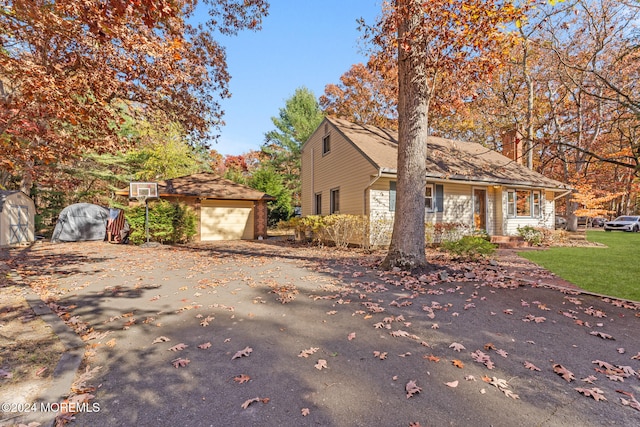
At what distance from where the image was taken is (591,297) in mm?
5293

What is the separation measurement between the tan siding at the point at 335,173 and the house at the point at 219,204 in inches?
104

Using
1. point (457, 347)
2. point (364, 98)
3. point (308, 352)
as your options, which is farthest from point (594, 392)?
point (364, 98)

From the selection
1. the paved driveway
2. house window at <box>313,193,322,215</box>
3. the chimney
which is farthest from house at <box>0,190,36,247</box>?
the chimney

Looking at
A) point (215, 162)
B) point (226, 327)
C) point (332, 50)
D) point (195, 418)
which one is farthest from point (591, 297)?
point (215, 162)

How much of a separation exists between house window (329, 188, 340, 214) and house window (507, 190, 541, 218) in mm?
8479

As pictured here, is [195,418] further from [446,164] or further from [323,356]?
[446,164]

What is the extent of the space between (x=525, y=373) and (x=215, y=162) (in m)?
38.5

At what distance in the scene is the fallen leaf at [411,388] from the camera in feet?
8.23

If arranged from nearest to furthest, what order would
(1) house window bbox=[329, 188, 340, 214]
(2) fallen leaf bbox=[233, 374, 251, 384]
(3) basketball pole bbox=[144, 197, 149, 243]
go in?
(2) fallen leaf bbox=[233, 374, 251, 384] → (3) basketball pole bbox=[144, 197, 149, 243] → (1) house window bbox=[329, 188, 340, 214]

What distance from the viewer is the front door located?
15.0 meters

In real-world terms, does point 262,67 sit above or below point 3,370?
above

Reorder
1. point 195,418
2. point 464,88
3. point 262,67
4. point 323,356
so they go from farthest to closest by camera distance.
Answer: point 262,67
point 464,88
point 323,356
point 195,418

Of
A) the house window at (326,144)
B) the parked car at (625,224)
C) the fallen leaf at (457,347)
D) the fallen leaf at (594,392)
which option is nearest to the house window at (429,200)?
the house window at (326,144)

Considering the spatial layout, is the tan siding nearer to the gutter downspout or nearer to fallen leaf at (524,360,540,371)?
the gutter downspout
